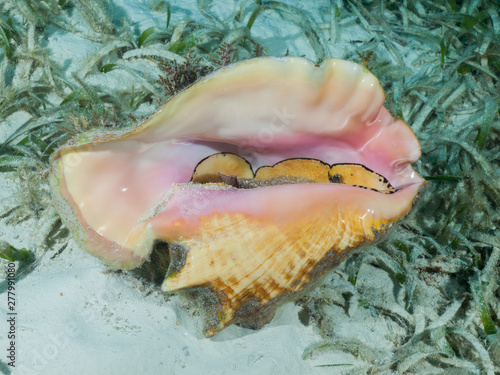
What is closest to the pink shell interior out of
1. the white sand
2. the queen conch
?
the queen conch

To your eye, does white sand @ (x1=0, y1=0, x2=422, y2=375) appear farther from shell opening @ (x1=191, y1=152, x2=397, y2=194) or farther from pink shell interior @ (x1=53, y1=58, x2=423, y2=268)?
shell opening @ (x1=191, y1=152, x2=397, y2=194)

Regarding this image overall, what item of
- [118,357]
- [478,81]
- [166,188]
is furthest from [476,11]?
[118,357]

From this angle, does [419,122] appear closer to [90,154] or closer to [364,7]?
[364,7]

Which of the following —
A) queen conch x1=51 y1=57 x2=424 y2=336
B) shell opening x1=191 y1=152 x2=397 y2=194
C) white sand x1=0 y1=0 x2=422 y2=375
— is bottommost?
white sand x1=0 y1=0 x2=422 y2=375

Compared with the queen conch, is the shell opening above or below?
below

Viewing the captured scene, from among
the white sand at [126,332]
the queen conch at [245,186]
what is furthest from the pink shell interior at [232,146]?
the white sand at [126,332]

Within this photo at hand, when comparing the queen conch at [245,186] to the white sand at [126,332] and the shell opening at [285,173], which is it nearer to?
the shell opening at [285,173]

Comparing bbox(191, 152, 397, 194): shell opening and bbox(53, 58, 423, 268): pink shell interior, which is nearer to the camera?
bbox(53, 58, 423, 268): pink shell interior
